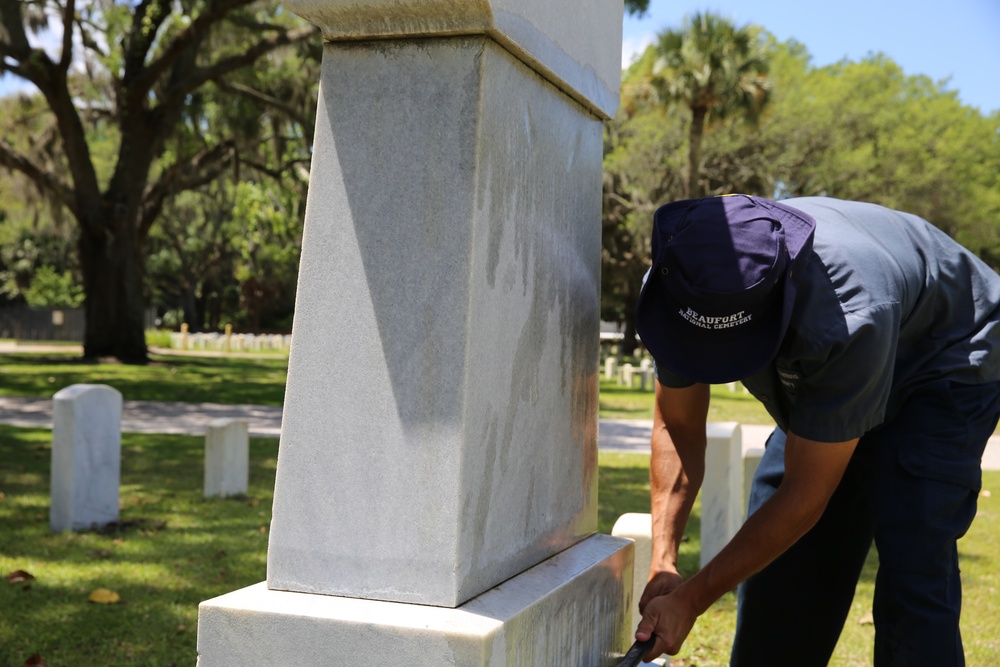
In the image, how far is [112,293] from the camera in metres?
20.5

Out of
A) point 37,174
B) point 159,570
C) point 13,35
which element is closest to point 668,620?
point 159,570

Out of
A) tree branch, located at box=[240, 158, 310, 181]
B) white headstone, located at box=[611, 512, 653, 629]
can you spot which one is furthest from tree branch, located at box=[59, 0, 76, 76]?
white headstone, located at box=[611, 512, 653, 629]

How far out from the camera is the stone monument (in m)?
1.68

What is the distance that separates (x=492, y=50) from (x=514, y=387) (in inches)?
25.9

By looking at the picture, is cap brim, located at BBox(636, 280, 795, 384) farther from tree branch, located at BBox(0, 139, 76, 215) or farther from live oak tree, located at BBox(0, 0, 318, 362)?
tree branch, located at BBox(0, 139, 76, 215)

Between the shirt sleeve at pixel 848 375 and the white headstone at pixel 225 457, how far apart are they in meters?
5.42

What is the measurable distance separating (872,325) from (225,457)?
5.74 metres

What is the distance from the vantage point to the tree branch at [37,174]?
18953 millimetres

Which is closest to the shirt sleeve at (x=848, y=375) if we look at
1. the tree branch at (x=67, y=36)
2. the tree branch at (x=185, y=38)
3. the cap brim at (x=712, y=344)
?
the cap brim at (x=712, y=344)

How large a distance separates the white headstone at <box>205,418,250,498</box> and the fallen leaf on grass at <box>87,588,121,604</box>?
2429 millimetres

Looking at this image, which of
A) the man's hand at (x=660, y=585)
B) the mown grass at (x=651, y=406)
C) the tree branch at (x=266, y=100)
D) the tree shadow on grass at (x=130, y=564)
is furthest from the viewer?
the tree branch at (x=266, y=100)

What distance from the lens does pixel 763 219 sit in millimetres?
2074

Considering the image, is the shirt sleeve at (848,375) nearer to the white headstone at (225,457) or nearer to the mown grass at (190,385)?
the white headstone at (225,457)

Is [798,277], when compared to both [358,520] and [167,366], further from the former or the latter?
[167,366]
